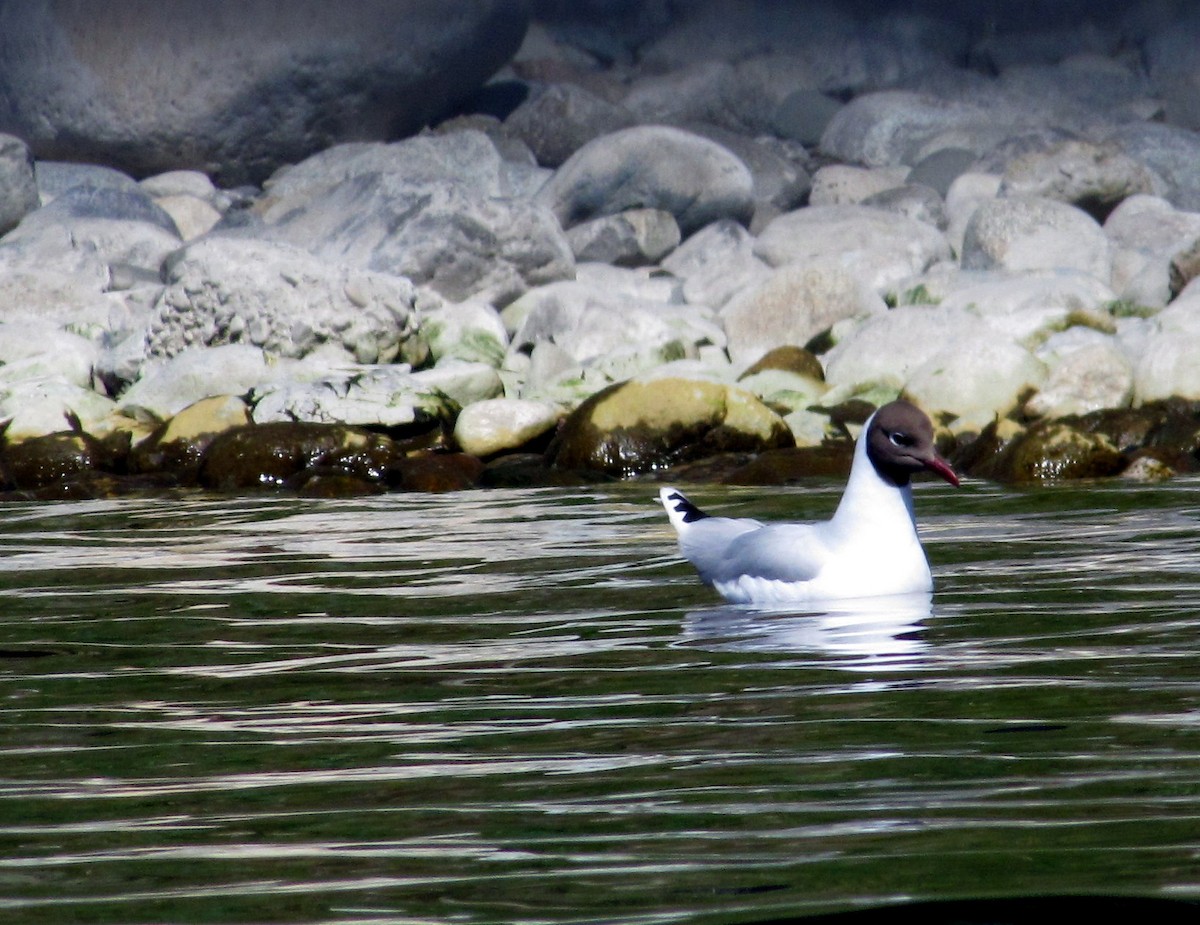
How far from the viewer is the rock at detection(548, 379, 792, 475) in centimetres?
1162

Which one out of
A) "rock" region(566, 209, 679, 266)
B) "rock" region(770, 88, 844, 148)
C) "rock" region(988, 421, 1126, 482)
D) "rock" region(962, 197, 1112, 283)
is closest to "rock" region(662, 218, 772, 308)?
"rock" region(566, 209, 679, 266)

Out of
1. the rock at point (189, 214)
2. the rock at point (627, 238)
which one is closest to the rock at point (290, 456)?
the rock at point (627, 238)

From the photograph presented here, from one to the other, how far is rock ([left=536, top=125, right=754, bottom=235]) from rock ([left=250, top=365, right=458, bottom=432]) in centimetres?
755

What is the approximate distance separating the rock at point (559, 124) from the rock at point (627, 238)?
530cm

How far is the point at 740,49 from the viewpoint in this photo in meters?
30.3

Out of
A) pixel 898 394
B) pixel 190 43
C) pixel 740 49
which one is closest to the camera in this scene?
pixel 898 394

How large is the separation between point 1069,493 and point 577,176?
11775 mm

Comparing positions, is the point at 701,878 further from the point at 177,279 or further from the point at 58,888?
the point at 177,279

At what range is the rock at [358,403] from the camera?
12719mm

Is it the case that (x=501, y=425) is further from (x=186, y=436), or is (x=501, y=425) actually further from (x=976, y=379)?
(x=976, y=379)

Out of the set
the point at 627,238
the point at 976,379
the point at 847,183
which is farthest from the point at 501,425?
the point at 847,183

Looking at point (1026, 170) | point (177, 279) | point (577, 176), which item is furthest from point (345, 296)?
point (1026, 170)

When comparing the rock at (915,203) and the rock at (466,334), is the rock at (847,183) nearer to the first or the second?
the rock at (915,203)

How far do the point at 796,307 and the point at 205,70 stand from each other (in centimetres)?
1077
